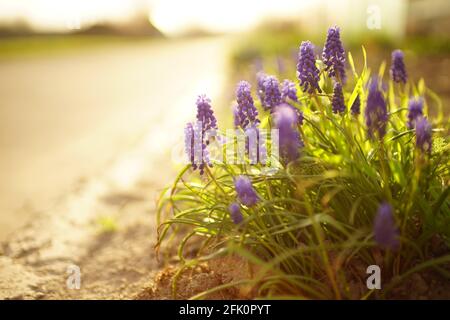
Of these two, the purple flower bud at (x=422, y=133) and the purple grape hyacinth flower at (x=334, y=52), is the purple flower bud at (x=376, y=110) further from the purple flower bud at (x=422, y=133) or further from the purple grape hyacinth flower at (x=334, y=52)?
the purple grape hyacinth flower at (x=334, y=52)

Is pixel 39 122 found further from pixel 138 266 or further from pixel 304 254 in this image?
pixel 304 254

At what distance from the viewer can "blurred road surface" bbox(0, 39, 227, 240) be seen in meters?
4.76

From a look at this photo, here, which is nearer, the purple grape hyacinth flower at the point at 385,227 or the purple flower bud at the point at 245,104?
the purple grape hyacinth flower at the point at 385,227

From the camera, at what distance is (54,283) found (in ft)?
9.23

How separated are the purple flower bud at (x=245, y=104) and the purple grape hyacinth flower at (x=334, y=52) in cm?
35

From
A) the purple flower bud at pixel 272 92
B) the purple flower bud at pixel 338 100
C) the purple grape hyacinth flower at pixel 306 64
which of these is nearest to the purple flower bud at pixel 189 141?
the purple flower bud at pixel 272 92

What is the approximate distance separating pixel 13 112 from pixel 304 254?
7349 mm

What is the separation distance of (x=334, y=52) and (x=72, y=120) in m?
6.17

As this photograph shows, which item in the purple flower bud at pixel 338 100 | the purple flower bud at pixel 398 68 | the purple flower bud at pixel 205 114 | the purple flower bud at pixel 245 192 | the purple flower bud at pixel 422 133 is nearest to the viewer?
the purple flower bud at pixel 422 133

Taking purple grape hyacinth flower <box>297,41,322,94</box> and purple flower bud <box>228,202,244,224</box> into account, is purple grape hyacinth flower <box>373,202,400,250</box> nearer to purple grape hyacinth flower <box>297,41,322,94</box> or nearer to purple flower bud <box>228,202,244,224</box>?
purple flower bud <box>228,202,244,224</box>

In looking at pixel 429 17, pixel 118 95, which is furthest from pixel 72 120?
pixel 429 17

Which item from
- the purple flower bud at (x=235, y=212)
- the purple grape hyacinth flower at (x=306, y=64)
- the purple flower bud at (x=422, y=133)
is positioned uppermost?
the purple grape hyacinth flower at (x=306, y=64)

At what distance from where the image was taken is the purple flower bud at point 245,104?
7.07 feet

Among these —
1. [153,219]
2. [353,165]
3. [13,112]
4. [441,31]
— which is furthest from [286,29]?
[353,165]
